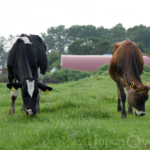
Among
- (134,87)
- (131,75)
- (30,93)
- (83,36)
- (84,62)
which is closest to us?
(30,93)

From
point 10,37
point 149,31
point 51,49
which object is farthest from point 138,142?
point 51,49

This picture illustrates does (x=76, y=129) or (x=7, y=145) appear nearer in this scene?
(x=7, y=145)

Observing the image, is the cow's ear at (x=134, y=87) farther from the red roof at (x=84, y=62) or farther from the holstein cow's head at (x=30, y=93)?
the red roof at (x=84, y=62)

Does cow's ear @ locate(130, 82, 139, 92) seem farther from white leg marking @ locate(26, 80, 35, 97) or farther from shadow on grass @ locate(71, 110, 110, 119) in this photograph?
white leg marking @ locate(26, 80, 35, 97)

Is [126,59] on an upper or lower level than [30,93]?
upper

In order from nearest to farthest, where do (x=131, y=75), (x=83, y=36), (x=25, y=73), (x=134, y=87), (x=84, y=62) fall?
(x=134, y=87)
(x=25, y=73)
(x=131, y=75)
(x=84, y=62)
(x=83, y=36)

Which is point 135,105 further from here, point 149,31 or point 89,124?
point 149,31

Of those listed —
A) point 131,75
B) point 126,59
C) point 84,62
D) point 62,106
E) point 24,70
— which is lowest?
point 84,62

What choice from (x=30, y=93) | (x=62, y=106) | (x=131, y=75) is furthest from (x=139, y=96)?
(x=30, y=93)

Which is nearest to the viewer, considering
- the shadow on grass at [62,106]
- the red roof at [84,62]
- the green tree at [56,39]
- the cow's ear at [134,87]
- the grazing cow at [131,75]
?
the cow's ear at [134,87]

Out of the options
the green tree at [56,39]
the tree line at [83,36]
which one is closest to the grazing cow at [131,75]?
the tree line at [83,36]

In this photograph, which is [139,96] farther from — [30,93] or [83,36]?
[83,36]

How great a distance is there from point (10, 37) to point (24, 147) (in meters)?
70.6

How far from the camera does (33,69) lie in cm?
577
